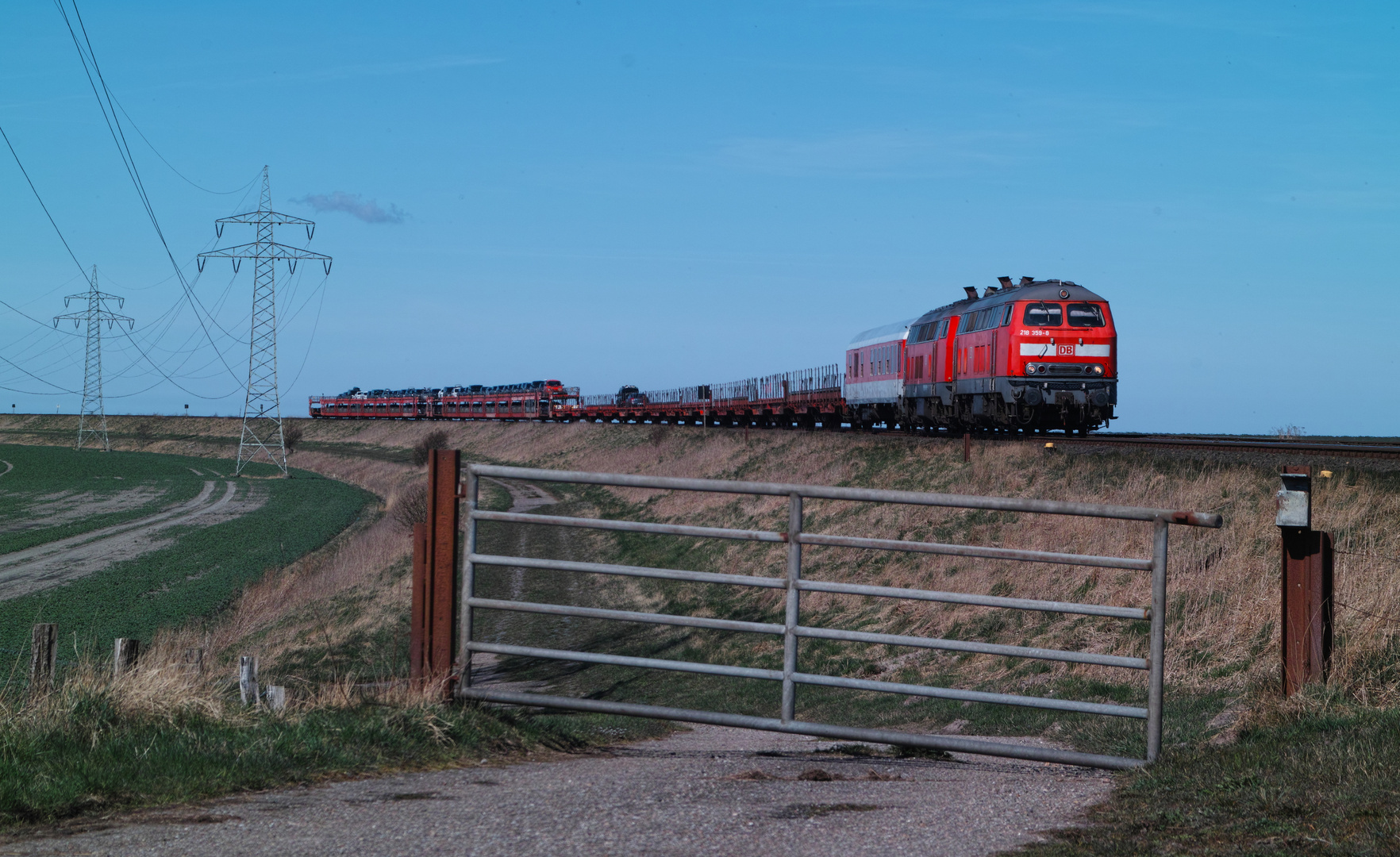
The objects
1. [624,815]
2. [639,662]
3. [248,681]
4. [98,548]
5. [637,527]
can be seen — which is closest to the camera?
[624,815]

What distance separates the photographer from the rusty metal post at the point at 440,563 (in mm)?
7230

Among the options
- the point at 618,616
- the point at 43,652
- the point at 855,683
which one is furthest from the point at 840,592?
the point at 43,652

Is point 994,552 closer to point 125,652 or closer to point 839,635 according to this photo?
point 839,635

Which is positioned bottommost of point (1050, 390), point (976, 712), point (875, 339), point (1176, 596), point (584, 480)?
point (976, 712)

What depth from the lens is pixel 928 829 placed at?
5.17 m

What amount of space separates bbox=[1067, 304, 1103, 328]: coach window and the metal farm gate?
2150cm

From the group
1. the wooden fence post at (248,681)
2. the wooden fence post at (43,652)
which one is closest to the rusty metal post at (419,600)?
the wooden fence post at (248,681)

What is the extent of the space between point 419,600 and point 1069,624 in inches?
322

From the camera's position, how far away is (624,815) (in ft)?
17.0

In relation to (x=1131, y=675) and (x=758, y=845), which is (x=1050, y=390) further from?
(x=758, y=845)

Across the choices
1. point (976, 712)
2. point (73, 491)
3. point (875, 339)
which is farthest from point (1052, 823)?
point (73, 491)

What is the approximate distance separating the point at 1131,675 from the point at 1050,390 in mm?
16048

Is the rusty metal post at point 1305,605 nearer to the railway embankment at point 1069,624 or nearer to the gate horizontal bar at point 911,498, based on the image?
the railway embankment at point 1069,624

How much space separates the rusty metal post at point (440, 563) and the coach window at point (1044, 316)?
21897mm
